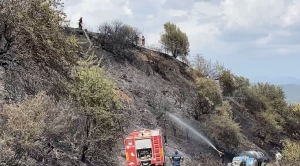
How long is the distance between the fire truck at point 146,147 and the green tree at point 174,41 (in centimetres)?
3525

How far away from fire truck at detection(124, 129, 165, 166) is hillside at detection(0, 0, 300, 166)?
98 cm

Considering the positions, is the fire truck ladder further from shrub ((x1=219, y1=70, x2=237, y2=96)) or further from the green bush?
shrub ((x1=219, y1=70, x2=237, y2=96))

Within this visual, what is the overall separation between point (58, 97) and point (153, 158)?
701cm

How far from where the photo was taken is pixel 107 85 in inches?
854

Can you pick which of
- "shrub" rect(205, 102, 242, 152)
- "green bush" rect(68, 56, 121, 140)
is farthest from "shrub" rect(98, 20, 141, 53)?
"green bush" rect(68, 56, 121, 140)

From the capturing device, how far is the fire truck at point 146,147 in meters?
23.5

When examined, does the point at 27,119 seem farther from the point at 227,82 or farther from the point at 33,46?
the point at 227,82

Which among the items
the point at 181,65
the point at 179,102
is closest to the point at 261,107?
the point at 181,65

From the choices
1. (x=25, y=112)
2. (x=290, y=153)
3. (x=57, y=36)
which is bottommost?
(x=290, y=153)

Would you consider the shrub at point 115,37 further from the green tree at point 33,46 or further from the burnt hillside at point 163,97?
the green tree at point 33,46

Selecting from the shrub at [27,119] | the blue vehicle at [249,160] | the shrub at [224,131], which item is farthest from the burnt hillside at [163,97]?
the shrub at [27,119]

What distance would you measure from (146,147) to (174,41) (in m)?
36.1

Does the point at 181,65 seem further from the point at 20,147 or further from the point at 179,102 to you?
the point at 20,147

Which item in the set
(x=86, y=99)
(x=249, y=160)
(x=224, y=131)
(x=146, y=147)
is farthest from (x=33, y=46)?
(x=224, y=131)
